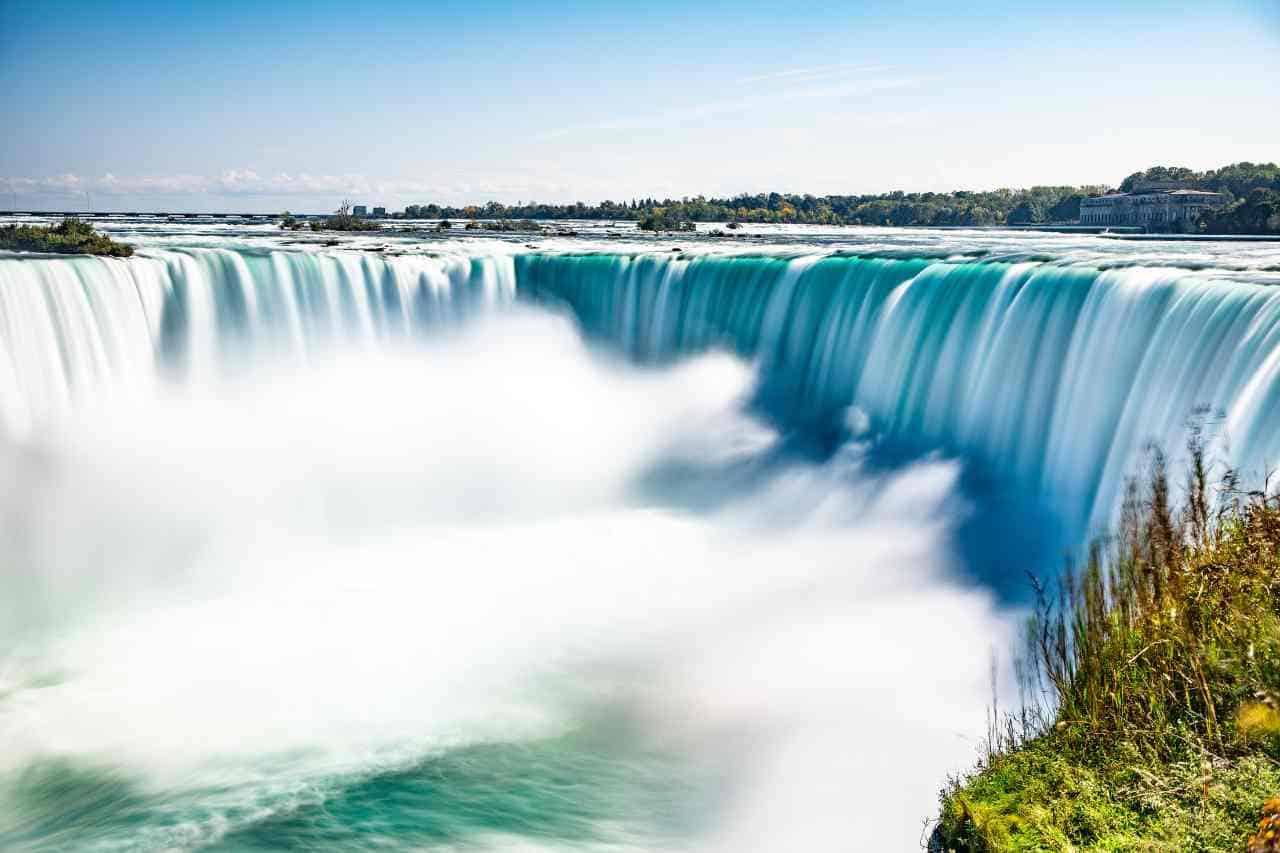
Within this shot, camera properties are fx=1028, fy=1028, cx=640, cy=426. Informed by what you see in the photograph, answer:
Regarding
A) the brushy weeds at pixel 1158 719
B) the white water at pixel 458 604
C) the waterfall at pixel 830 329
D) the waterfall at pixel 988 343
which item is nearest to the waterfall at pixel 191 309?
the waterfall at pixel 830 329

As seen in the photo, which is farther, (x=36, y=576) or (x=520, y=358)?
(x=520, y=358)

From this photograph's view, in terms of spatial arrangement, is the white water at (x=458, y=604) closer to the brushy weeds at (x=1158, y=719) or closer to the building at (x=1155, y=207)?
the brushy weeds at (x=1158, y=719)

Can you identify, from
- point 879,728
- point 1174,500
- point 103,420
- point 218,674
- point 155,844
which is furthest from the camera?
point 103,420

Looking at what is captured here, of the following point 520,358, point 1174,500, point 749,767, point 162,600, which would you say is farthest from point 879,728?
point 520,358

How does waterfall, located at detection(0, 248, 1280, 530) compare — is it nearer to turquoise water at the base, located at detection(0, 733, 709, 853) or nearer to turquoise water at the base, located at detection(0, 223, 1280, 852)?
turquoise water at the base, located at detection(0, 223, 1280, 852)

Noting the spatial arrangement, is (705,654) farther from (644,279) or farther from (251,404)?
(644,279)

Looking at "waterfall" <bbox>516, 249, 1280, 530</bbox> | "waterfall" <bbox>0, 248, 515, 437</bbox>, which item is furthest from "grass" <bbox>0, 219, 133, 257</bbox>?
"waterfall" <bbox>516, 249, 1280, 530</bbox>
